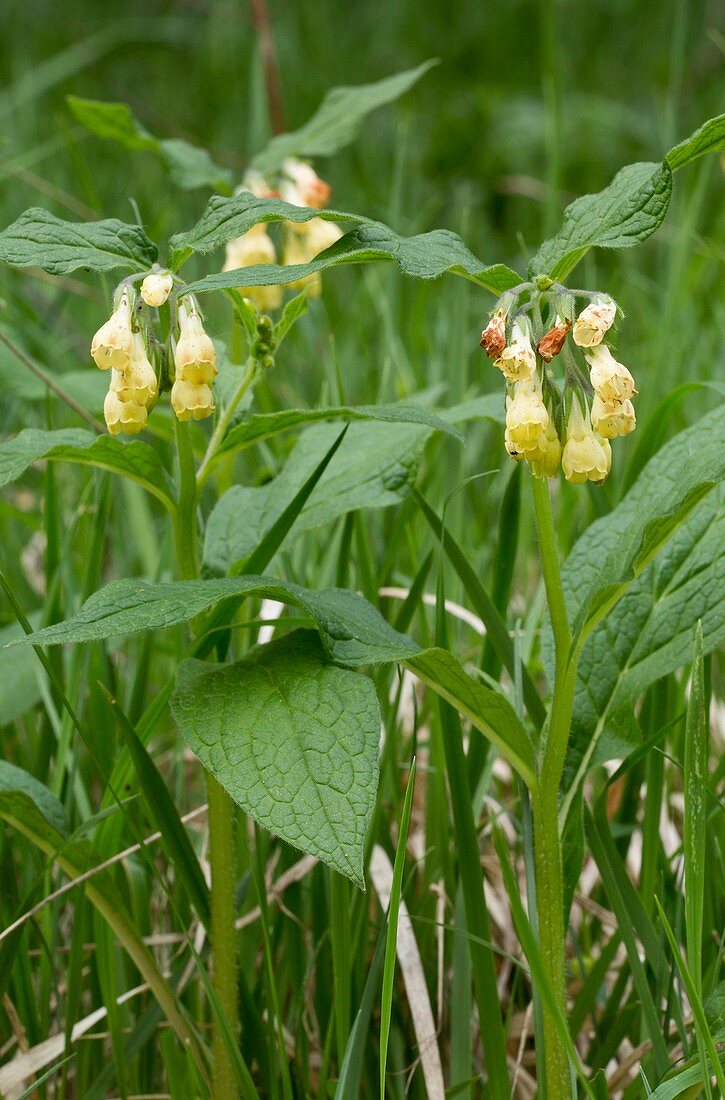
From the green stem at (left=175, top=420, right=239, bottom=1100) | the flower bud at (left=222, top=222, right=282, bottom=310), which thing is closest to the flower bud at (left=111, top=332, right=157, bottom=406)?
the green stem at (left=175, top=420, right=239, bottom=1100)

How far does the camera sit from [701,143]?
1008 millimetres

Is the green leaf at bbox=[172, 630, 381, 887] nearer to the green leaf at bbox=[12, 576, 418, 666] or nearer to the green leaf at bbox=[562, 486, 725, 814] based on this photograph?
the green leaf at bbox=[12, 576, 418, 666]

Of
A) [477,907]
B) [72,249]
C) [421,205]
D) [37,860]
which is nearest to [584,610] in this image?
[477,907]

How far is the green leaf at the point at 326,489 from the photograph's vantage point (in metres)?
1.38

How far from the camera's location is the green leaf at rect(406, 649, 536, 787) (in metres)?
1.11

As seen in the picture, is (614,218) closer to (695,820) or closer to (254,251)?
(695,820)

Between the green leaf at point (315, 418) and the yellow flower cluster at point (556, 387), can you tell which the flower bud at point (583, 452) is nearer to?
the yellow flower cluster at point (556, 387)

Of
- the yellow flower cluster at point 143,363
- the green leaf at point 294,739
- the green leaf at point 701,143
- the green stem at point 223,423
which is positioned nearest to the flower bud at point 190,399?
the yellow flower cluster at point 143,363

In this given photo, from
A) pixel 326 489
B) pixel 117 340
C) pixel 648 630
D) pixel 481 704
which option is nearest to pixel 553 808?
pixel 481 704

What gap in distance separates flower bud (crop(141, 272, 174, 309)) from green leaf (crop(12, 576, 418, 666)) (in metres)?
0.25

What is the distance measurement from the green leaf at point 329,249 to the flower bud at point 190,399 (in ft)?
0.39

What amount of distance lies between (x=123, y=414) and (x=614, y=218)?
48 cm

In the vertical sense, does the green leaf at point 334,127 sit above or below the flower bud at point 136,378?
above

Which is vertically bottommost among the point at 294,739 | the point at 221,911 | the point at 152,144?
the point at 221,911
